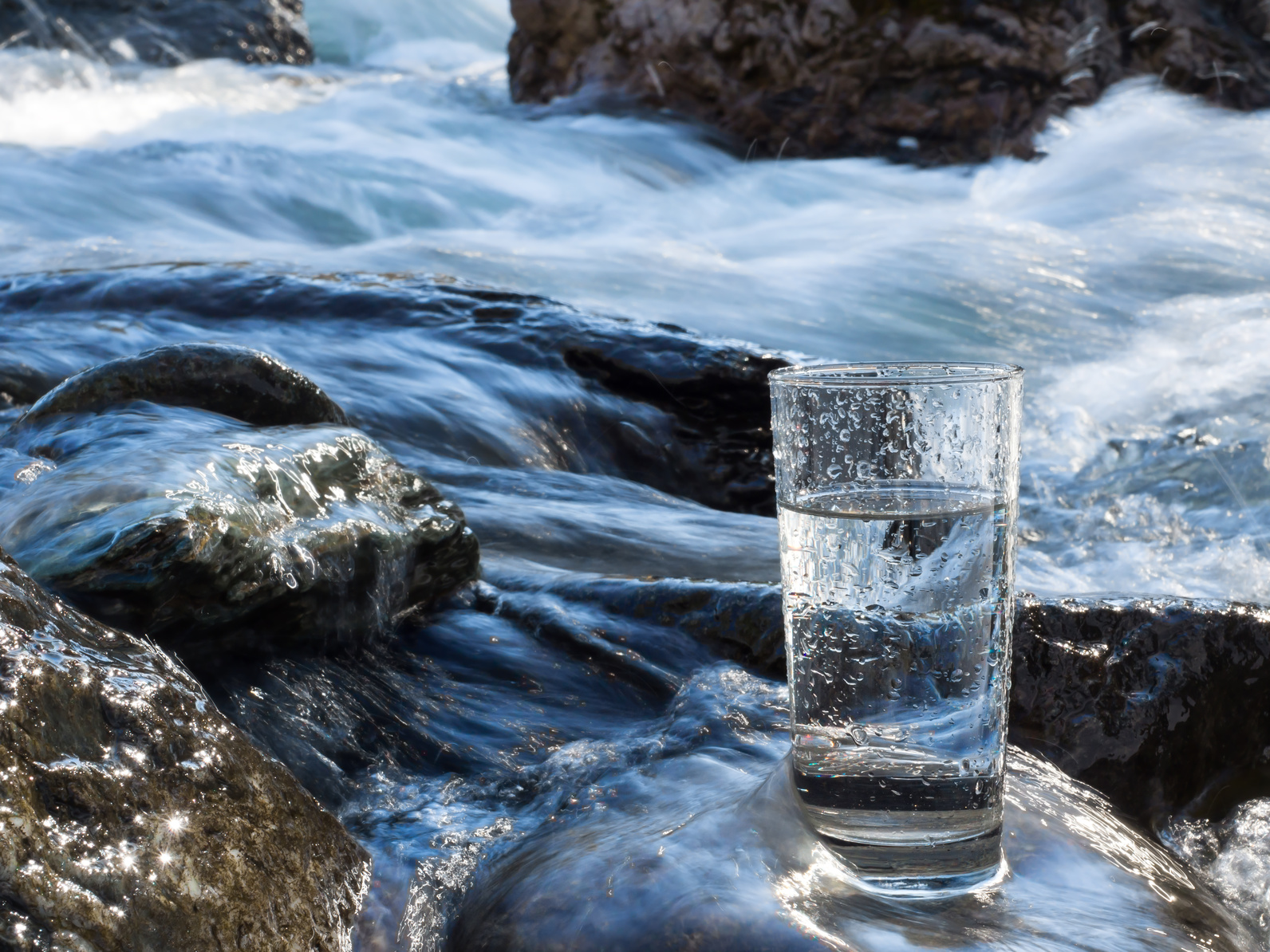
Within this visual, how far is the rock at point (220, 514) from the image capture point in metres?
1.62

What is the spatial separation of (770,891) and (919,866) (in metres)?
0.16

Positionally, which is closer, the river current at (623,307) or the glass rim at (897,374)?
the glass rim at (897,374)

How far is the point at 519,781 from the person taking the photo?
5.72ft

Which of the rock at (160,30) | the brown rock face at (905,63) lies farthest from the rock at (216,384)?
the rock at (160,30)

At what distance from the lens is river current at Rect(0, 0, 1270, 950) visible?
1.85 metres

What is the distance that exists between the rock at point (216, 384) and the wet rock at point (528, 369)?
1187mm

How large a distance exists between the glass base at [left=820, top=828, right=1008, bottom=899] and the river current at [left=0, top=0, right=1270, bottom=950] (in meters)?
0.28

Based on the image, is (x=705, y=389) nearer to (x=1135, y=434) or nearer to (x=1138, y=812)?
(x=1135, y=434)

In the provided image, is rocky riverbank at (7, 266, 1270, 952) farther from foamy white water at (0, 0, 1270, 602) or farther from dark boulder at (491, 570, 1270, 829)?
foamy white water at (0, 0, 1270, 602)

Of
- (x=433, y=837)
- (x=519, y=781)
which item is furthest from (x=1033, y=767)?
(x=433, y=837)

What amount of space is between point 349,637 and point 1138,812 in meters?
1.30

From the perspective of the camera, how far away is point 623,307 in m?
5.86

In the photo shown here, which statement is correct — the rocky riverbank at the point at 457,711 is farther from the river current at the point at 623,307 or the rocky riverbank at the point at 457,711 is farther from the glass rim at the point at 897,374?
the glass rim at the point at 897,374

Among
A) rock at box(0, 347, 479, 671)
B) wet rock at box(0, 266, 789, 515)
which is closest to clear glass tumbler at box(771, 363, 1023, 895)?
rock at box(0, 347, 479, 671)
